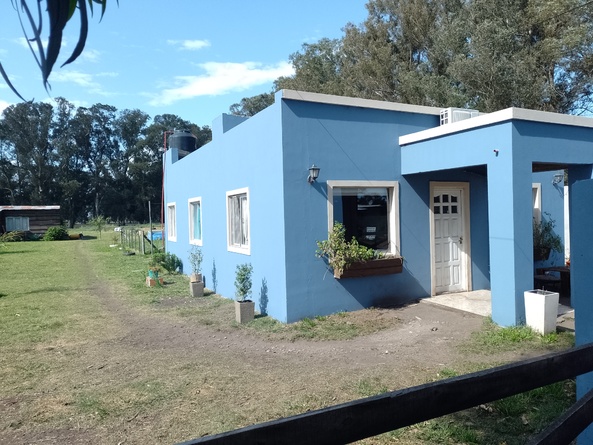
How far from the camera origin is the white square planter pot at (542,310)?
5.89m

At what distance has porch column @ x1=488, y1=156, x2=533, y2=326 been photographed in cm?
620

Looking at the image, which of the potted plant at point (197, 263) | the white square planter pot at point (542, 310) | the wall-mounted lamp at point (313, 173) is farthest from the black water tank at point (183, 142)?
the white square planter pot at point (542, 310)

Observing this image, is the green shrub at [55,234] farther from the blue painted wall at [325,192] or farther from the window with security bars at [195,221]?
the blue painted wall at [325,192]

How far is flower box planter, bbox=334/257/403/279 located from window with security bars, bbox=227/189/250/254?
2290 mm

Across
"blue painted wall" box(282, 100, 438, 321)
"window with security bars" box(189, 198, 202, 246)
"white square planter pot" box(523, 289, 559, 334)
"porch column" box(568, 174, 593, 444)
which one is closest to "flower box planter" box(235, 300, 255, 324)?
"blue painted wall" box(282, 100, 438, 321)

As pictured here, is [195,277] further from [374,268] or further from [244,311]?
[374,268]

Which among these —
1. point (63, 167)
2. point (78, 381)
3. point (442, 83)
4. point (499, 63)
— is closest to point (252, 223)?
point (78, 381)

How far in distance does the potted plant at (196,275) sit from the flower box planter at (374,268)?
417cm

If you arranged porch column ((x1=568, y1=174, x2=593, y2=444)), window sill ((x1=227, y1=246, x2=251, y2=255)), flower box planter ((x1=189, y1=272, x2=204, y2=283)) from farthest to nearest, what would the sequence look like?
flower box planter ((x1=189, y1=272, x2=204, y2=283)), window sill ((x1=227, y1=246, x2=251, y2=255)), porch column ((x1=568, y1=174, x2=593, y2=444))

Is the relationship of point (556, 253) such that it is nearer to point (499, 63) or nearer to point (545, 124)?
point (545, 124)

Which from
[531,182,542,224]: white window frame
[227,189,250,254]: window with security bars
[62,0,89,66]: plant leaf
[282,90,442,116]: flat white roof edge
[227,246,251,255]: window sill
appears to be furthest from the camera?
[531,182,542,224]: white window frame

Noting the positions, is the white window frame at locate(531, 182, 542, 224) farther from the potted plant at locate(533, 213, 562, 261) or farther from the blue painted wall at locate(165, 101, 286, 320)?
the blue painted wall at locate(165, 101, 286, 320)

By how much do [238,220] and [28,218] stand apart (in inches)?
1278

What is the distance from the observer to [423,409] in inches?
57.7
